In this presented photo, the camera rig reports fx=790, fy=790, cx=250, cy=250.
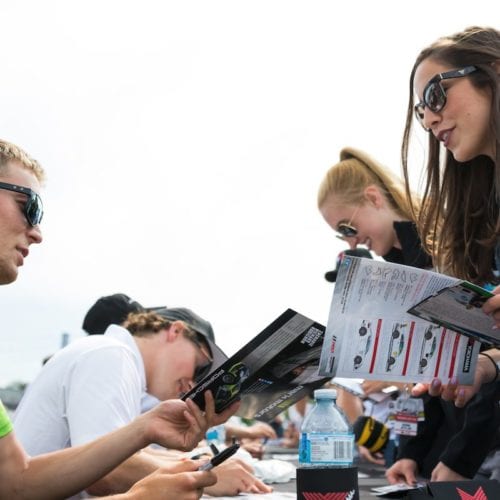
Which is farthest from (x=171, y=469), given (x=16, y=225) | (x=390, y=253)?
(x=390, y=253)

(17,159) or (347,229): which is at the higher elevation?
(17,159)

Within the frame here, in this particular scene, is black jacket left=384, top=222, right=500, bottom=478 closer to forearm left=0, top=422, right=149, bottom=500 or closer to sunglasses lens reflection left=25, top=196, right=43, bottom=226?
forearm left=0, top=422, right=149, bottom=500

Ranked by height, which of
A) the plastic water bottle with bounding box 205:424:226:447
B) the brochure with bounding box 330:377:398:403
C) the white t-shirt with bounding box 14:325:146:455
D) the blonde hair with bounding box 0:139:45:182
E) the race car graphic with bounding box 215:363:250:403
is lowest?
the plastic water bottle with bounding box 205:424:226:447

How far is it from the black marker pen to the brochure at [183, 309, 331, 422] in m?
0.21

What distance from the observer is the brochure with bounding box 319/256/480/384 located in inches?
78.2

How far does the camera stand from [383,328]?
210 centimetres

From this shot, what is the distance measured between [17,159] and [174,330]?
121 cm

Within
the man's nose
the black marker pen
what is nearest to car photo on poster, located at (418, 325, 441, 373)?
the black marker pen

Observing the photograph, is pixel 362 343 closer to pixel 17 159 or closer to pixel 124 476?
pixel 124 476

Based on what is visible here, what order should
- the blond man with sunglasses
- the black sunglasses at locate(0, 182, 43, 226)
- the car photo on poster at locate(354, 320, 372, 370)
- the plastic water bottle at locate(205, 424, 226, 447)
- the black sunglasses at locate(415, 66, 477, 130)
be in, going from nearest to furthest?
the car photo on poster at locate(354, 320, 372, 370)
the blond man with sunglasses
the black sunglasses at locate(415, 66, 477, 130)
the black sunglasses at locate(0, 182, 43, 226)
the plastic water bottle at locate(205, 424, 226, 447)

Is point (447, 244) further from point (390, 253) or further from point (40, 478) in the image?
point (40, 478)

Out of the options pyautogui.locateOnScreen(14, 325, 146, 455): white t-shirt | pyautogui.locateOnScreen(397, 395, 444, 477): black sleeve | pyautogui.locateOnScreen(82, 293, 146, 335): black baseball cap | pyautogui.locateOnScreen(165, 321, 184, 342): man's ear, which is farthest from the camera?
pyautogui.locateOnScreen(82, 293, 146, 335): black baseball cap

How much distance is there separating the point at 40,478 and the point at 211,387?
24.3 inches

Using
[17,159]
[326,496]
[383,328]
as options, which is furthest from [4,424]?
[383,328]
